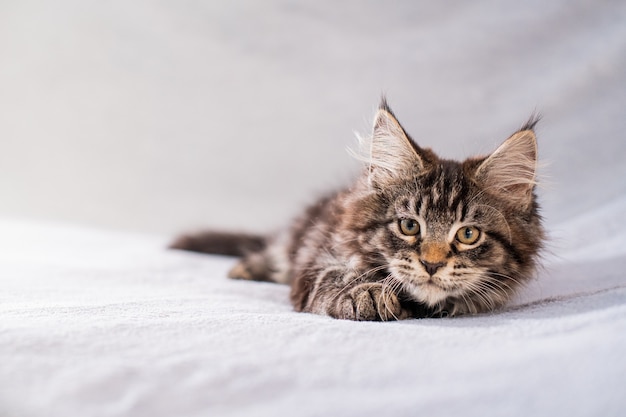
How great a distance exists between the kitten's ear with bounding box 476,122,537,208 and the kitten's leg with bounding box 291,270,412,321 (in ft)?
1.38

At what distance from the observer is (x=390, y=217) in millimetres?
1529

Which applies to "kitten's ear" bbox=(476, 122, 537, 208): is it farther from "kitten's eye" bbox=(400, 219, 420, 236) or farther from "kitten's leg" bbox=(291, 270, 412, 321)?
"kitten's leg" bbox=(291, 270, 412, 321)

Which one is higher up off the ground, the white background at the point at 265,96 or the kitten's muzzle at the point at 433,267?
the white background at the point at 265,96

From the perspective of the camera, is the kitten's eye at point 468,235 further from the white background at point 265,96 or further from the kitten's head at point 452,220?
the white background at point 265,96

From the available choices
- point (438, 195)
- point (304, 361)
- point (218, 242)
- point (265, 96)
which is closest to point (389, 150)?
point (438, 195)

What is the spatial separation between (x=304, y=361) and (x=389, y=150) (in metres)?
0.80

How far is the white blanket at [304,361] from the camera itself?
913 millimetres

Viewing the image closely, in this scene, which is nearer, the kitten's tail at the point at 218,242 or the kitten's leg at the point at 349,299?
the kitten's leg at the point at 349,299

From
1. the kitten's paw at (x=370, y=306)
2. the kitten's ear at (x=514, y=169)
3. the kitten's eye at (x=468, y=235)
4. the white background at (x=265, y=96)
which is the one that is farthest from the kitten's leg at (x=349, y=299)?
the white background at (x=265, y=96)

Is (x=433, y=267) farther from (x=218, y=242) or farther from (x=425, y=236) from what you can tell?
(x=218, y=242)

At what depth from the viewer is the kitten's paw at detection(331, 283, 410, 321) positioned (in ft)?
4.52

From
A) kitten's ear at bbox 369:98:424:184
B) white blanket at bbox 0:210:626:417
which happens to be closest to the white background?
kitten's ear at bbox 369:98:424:184

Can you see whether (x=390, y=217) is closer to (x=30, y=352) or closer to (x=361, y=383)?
(x=361, y=383)

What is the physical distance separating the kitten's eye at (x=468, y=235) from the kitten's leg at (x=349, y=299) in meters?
0.22
